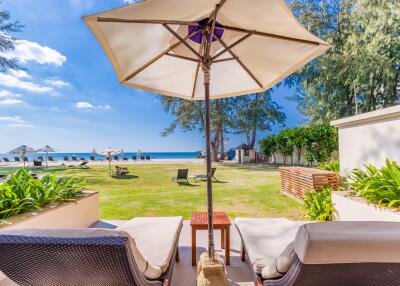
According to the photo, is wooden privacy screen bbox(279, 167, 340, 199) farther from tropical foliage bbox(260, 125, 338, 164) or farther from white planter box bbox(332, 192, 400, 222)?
tropical foliage bbox(260, 125, 338, 164)

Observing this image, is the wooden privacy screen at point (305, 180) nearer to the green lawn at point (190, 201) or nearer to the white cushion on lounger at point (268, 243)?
the green lawn at point (190, 201)

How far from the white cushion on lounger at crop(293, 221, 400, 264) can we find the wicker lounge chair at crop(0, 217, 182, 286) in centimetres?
92

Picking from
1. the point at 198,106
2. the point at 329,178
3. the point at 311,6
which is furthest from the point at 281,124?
the point at 329,178

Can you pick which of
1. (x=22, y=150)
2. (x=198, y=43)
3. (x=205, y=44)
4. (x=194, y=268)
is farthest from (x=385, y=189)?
(x=22, y=150)

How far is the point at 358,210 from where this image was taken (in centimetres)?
283

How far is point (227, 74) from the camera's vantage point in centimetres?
301

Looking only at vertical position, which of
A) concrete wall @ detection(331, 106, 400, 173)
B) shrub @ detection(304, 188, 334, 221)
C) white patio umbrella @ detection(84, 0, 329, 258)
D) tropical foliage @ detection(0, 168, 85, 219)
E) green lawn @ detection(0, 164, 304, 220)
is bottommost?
green lawn @ detection(0, 164, 304, 220)

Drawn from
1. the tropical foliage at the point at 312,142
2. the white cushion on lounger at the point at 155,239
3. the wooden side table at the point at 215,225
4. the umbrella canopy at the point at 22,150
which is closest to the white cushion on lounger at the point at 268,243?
the wooden side table at the point at 215,225

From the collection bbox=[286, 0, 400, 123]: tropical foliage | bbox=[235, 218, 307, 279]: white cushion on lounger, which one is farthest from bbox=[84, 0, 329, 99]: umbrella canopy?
bbox=[286, 0, 400, 123]: tropical foliage

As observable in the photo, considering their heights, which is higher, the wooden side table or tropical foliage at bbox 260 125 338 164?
tropical foliage at bbox 260 125 338 164

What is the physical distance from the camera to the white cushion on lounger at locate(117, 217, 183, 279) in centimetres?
178

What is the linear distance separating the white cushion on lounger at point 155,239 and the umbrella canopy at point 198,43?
166 centimetres

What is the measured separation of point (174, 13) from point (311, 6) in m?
15.1

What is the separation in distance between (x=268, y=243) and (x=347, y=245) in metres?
1.26
